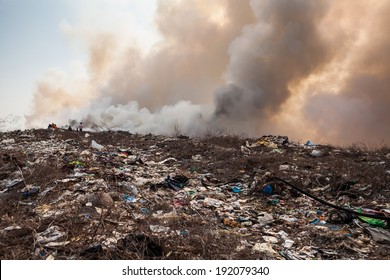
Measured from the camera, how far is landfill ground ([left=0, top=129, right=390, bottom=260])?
285 cm

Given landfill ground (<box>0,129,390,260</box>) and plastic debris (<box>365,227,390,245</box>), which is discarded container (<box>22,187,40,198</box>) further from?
plastic debris (<box>365,227,390,245</box>)

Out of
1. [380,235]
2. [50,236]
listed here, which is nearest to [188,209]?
[50,236]

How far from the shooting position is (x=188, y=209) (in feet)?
13.8

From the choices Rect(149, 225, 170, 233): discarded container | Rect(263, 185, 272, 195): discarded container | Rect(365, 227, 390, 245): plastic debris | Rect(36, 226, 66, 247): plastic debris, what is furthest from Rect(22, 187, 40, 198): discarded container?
Rect(365, 227, 390, 245): plastic debris

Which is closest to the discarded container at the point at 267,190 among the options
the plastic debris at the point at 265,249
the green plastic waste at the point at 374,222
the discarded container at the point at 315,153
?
the green plastic waste at the point at 374,222

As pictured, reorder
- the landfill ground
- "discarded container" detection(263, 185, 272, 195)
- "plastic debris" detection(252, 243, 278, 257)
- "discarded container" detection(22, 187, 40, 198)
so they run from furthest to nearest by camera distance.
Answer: "discarded container" detection(263, 185, 272, 195), "discarded container" detection(22, 187, 40, 198), "plastic debris" detection(252, 243, 278, 257), the landfill ground

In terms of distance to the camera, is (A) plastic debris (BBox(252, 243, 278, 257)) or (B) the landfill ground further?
(A) plastic debris (BBox(252, 243, 278, 257))

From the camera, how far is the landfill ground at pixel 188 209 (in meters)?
A: 2.85

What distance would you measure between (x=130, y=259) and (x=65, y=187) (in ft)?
8.74

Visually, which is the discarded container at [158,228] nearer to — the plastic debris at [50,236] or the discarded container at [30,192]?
the plastic debris at [50,236]

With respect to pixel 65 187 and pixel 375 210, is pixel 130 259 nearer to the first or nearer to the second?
pixel 65 187

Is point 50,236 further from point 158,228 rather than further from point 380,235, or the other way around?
point 380,235

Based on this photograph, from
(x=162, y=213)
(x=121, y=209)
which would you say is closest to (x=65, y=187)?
(x=121, y=209)

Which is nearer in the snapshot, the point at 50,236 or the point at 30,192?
the point at 50,236
